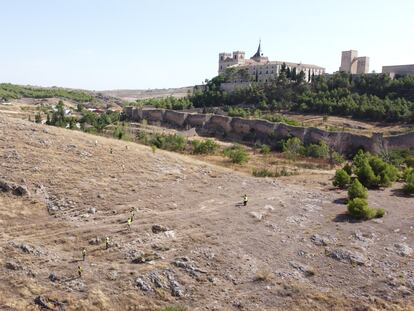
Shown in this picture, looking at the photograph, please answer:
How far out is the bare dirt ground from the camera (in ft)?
30.6

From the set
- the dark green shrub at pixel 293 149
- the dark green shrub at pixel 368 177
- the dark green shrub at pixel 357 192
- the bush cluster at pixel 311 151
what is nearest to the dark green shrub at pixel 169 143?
the dark green shrub at pixel 293 149

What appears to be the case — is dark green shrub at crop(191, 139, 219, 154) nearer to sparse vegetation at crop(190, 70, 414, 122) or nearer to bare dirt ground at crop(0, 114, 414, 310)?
bare dirt ground at crop(0, 114, 414, 310)

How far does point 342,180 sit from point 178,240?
8011 millimetres

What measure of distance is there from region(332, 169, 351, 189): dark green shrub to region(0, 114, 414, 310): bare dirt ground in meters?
0.84

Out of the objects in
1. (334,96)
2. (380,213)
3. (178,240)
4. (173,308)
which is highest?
(334,96)

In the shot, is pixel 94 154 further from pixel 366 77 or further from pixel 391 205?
pixel 366 77

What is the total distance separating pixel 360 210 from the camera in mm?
13516

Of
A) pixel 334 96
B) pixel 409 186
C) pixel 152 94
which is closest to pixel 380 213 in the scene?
pixel 409 186

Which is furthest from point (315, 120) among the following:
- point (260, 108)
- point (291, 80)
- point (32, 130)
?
point (32, 130)

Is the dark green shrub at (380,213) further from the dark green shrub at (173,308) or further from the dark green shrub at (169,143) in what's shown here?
the dark green shrub at (169,143)

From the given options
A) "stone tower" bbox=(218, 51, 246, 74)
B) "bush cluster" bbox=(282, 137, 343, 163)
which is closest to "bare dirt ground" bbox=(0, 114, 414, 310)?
"bush cluster" bbox=(282, 137, 343, 163)

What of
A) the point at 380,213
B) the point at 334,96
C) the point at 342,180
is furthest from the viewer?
the point at 334,96

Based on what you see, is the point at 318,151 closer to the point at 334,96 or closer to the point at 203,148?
the point at 203,148

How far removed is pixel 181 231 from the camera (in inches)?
462
